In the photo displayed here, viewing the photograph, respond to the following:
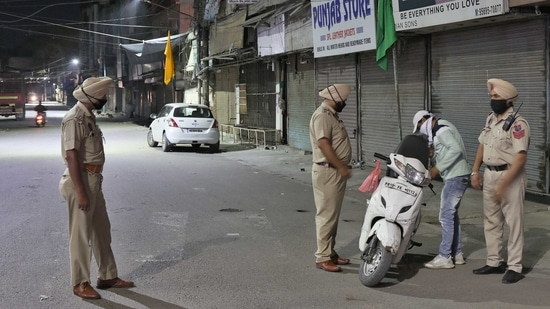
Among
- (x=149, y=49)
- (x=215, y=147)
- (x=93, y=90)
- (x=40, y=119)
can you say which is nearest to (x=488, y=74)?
(x=93, y=90)

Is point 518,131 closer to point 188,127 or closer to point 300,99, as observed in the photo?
point 300,99

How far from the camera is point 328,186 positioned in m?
5.74

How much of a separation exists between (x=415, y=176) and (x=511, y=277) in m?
1.36

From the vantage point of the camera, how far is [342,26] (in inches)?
569

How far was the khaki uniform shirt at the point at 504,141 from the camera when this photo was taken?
5262 millimetres

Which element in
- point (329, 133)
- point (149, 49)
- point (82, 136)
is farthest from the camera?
Answer: point (149, 49)

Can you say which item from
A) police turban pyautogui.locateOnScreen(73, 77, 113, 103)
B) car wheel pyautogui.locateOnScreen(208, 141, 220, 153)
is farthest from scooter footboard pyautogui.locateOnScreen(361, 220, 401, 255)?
car wheel pyautogui.locateOnScreen(208, 141, 220, 153)

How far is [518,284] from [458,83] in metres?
6.49

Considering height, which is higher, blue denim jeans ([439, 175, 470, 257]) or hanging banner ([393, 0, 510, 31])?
hanging banner ([393, 0, 510, 31])

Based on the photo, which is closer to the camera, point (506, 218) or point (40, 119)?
point (506, 218)

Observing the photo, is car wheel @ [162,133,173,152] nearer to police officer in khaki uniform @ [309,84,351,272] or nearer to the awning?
the awning

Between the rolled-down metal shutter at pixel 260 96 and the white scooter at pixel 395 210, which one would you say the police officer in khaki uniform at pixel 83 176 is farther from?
the rolled-down metal shutter at pixel 260 96

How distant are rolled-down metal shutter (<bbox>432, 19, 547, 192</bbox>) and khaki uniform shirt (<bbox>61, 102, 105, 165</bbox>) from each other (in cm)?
733

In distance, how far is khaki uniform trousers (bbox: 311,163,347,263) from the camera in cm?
574
